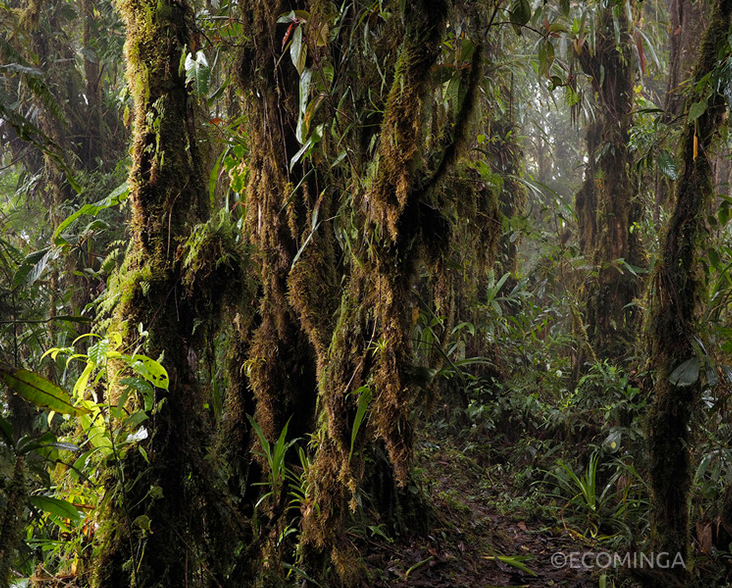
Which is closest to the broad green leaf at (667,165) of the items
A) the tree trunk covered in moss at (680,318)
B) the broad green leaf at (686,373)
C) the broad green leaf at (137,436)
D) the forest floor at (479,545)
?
the tree trunk covered in moss at (680,318)

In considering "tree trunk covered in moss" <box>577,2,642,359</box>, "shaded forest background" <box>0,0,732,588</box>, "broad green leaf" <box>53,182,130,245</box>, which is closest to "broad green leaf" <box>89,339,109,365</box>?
"shaded forest background" <box>0,0,732,588</box>

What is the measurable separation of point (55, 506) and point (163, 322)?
0.57m

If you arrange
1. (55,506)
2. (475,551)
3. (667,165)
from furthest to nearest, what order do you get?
(475,551) < (667,165) < (55,506)

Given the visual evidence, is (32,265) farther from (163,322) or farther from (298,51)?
(298,51)

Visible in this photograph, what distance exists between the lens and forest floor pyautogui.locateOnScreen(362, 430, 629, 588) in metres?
2.71

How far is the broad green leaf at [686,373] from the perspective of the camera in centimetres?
216

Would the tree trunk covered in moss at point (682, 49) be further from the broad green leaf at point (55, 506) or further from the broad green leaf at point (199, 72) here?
the broad green leaf at point (55, 506)

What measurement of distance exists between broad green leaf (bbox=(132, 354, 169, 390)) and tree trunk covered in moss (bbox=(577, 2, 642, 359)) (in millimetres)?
4352

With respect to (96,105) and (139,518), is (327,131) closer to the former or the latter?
(139,518)

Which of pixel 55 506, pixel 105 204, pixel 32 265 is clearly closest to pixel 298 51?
pixel 105 204

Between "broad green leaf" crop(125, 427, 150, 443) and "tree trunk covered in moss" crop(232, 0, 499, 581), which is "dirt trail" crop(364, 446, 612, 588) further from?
"broad green leaf" crop(125, 427, 150, 443)

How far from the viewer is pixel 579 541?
3.37 m

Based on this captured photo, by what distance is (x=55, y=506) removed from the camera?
4.86ft

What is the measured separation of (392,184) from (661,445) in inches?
66.6
